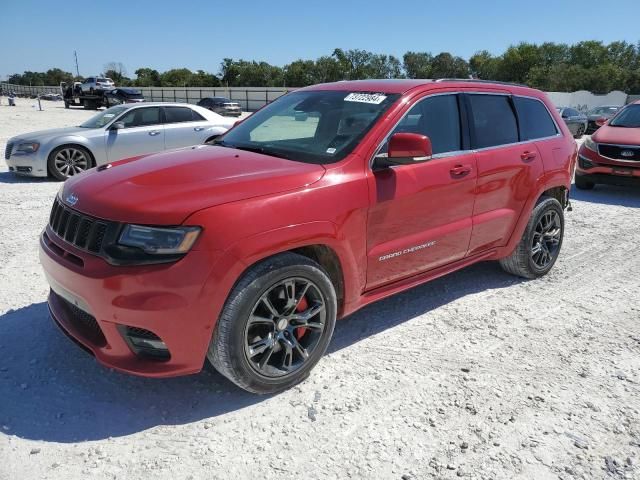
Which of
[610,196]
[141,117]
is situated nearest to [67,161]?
[141,117]

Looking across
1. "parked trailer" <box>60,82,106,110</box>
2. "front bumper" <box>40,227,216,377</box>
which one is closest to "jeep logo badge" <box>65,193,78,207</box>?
"front bumper" <box>40,227,216,377</box>

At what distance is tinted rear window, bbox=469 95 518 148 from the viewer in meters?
4.17

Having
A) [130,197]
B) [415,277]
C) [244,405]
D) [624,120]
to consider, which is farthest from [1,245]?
[624,120]

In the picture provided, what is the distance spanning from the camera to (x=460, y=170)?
388cm

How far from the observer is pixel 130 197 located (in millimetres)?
2748

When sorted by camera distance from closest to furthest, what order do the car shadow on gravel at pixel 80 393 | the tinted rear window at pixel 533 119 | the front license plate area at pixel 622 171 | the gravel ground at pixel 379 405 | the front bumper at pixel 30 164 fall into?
1. the gravel ground at pixel 379 405
2. the car shadow on gravel at pixel 80 393
3. the tinted rear window at pixel 533 119
4. the front license plate area at pixel 622 171
5. the front bumper at pixel 30 164

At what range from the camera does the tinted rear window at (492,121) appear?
4.17 m

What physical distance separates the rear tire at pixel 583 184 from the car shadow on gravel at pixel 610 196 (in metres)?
0.08

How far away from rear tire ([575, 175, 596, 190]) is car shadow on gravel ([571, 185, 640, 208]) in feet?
0.26

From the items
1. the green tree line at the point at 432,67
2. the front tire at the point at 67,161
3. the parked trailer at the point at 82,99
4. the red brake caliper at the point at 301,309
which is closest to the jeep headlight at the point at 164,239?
the red brake caliper at the point at 301,309

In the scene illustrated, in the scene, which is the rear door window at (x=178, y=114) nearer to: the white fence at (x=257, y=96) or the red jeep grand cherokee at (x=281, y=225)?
the red jeep grand cherokee at (x=281, y=225)

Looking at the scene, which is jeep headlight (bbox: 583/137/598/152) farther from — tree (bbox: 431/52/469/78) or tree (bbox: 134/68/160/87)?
tree (bbox: 134/68/160/87)

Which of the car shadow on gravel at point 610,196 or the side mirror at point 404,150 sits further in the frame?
the car shadow on gravel at point 610,196

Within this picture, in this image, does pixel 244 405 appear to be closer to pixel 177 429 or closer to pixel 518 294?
pixel 177 429
